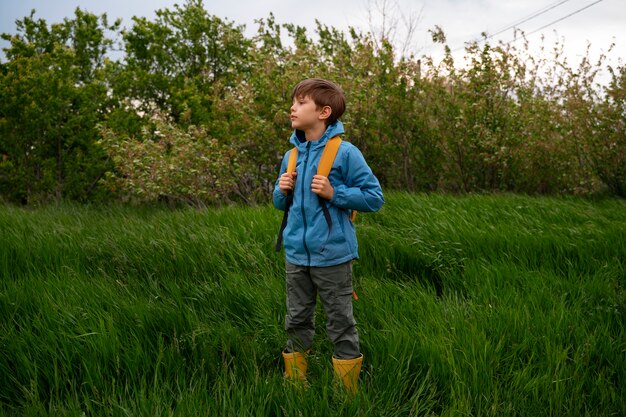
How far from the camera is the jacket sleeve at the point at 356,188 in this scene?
2826 mm

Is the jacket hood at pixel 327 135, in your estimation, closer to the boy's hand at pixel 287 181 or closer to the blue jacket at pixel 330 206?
the blue jacket at pixel 330 206

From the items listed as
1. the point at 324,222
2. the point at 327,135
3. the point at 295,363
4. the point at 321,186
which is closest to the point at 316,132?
the point at 327,135

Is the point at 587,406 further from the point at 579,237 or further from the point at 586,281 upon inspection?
the point at 579,237

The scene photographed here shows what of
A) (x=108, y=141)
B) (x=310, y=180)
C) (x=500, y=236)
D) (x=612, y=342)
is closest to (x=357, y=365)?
(x=310, y=180)

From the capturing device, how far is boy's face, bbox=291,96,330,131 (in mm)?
2910

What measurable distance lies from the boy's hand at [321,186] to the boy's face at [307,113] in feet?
1.02

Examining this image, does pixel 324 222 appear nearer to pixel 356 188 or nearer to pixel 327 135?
pixel 356 188

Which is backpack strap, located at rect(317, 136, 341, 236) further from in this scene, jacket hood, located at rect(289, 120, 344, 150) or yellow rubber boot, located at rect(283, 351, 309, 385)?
yellow rubber boot, located at rect(283, 351, 309, 385)

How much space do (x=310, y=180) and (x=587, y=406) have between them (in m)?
1.74

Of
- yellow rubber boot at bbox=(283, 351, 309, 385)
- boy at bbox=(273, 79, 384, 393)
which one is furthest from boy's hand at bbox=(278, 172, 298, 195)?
yellow rubber boot at bbox=(283, 351, 309, 385)

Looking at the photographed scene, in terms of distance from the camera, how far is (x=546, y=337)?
10.7 feet

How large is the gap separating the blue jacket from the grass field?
2.02 feet

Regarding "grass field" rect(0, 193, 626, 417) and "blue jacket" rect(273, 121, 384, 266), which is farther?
"blue jacket" rect(273, 121, 384, 266)

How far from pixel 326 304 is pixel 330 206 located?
490 mm
